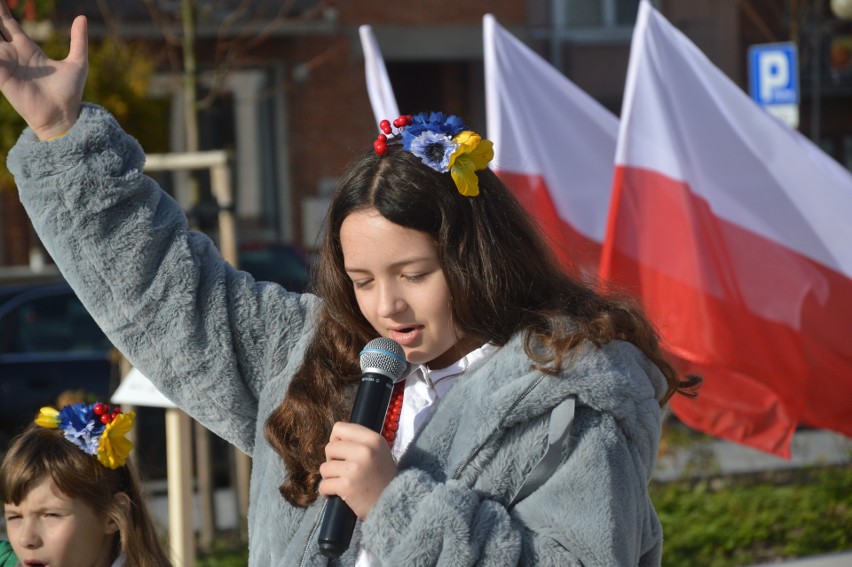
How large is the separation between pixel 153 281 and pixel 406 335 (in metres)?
0.54

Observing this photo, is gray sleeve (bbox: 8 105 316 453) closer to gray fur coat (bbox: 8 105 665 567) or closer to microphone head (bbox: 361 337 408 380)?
gray fur coat (bbox: 8 105 665 567)

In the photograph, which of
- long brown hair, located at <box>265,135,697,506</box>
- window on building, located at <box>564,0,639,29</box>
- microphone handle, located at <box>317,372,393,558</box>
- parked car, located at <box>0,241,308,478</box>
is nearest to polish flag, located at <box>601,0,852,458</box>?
long brown hair, located at <box>265,135,697,506</box>

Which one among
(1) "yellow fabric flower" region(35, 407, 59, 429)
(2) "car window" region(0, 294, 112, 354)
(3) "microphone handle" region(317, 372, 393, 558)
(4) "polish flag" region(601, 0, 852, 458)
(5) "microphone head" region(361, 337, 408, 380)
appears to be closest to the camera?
(3) "microphone handle" region(317, 372, 393, 558)

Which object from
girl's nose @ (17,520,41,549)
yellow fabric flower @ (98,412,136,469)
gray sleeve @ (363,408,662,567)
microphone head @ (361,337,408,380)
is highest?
microphone head @ (361,337,408,380)

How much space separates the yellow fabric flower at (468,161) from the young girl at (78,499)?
119cm

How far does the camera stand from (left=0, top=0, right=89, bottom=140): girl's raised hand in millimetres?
2316

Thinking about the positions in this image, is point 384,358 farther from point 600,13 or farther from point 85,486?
point 600,13

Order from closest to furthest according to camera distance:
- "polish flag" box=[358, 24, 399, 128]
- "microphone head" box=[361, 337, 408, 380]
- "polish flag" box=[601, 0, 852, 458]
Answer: "microphone head" box=[361, 337, 408, 380], "polish flag" box=[601, 0, 852, 458], "polish flag" box=[358, 24, 399, 128]

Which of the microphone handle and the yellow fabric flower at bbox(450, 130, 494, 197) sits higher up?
the yellow fabric flower at bbox(450, 130, 494, 197)

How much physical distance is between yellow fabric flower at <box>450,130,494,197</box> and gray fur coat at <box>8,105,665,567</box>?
28 cm

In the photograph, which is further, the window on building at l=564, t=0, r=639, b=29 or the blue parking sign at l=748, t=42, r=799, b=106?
the window on building at l=564, t=0, r=639, b=29

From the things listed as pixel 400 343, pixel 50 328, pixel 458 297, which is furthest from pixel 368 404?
pixel 50 328

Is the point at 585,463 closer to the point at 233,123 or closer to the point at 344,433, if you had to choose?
the point at 344,433

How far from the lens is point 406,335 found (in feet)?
7.07
